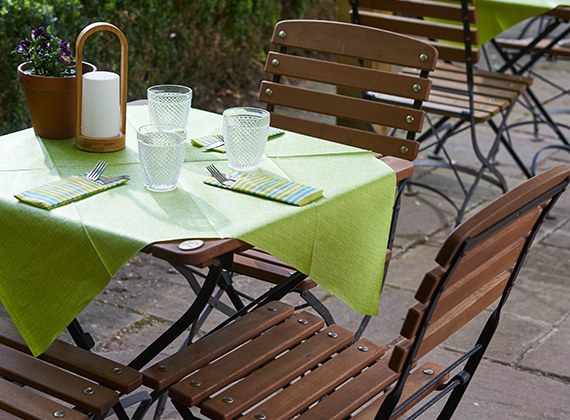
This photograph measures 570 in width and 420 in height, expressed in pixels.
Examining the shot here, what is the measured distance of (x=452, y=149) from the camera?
18.2 feet

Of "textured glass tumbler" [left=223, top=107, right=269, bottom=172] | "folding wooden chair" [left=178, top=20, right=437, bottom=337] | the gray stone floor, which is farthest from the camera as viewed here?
the gray stone floor

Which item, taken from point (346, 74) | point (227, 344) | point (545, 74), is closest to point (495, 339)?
point (346, 74)

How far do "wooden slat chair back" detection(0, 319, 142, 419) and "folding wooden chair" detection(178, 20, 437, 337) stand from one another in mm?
700

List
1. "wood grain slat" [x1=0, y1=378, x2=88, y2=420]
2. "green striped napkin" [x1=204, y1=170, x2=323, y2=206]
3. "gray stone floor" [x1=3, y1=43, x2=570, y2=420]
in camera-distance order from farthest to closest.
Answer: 1. "gray stone floor" [x1=3, y1=43, x2=570, y2=420]
2. "green striped napkin" [x1=204, y1=170, x2=323, y2=206]
3. "wood grain slat" [x1=0, y1=378, x2=88, y2=420]

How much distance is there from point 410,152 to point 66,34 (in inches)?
91.8

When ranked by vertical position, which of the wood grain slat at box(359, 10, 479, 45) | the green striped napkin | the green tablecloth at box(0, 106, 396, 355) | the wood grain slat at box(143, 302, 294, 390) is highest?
the wood grain slat at box(359, 10, 479, 45)

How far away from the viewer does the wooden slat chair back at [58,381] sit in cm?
159

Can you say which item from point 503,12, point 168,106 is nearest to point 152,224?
point 168,106

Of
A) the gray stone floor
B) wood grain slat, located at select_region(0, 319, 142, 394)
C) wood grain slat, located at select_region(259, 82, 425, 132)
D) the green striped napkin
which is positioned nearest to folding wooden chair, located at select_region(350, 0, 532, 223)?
the gray stone floor

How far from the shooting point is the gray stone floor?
2.71 metres

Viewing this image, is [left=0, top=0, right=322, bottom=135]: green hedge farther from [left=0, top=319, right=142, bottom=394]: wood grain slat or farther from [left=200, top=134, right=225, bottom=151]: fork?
[left=0, top=319, right=142, bottom=394]: wood grain slat

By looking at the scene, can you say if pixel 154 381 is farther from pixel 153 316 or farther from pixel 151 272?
pixel 151 272

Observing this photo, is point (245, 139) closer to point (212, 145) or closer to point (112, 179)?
point (212, 145)

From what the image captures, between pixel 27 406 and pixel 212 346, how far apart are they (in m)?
0.49
